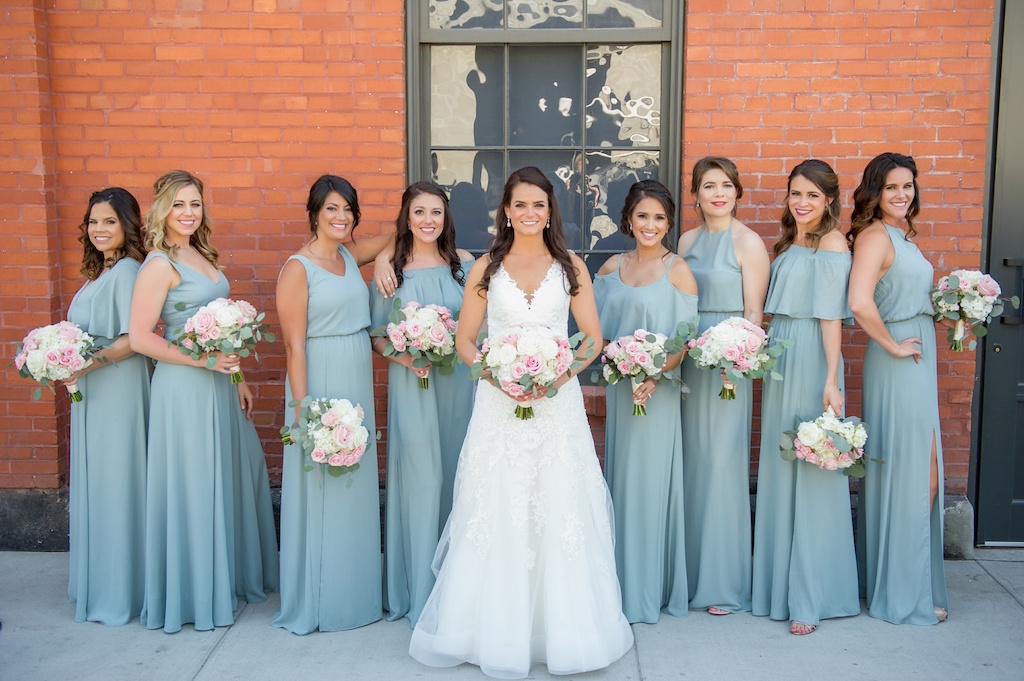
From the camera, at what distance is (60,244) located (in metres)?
5.97

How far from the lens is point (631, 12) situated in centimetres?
585

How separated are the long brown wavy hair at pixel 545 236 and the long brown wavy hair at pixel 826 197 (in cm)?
130

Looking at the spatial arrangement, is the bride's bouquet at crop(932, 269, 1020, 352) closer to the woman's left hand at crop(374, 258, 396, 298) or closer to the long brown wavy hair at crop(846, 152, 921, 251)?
the long brown wavy hair at crop(846, 152, 921, 251)

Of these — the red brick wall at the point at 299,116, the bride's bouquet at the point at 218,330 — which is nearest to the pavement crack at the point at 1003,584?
the red brick wall at the point at 299,116

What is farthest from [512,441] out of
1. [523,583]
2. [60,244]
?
[60,244]

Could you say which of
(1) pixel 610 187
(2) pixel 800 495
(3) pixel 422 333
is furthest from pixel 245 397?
(2) pixel 800 495

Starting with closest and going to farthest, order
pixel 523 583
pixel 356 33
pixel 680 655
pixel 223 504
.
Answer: pixel 523 583, pixel 680 655, pixel 223 504, pixel 356 33

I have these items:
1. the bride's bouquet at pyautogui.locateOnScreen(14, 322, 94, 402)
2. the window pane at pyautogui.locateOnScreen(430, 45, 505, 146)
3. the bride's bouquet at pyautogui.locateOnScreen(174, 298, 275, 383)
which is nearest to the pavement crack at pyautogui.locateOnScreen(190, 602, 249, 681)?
the bride's bouquet at pyautogui.locateOnScreen(174, 298, 275, 383)

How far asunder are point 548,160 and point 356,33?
1404mm

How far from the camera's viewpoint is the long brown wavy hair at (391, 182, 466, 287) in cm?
498

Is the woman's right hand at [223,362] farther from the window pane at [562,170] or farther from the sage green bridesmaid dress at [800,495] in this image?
the sage green bridesmaid dress at [800,495]

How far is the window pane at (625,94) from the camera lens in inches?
233

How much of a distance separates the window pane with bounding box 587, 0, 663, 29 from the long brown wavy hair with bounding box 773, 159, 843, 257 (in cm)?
157

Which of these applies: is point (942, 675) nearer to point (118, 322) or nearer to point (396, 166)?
point (396, 166)
